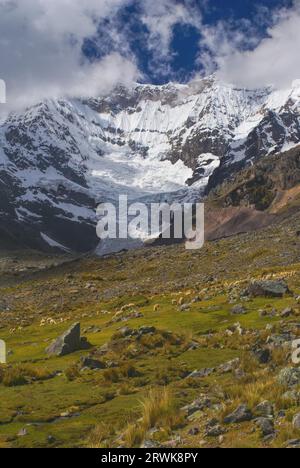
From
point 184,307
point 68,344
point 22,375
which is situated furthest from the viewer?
point 184,307

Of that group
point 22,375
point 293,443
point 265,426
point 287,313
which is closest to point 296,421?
point 265,426

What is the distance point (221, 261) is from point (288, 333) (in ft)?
194

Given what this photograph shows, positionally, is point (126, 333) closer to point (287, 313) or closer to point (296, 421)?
point (287, 313)

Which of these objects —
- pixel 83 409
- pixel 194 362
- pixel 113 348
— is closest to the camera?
pixel 83 409

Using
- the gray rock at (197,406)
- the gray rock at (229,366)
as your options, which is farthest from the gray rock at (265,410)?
the gray rock at (229,366)

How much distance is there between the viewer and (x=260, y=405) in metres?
15.4

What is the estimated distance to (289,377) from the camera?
17078 mm

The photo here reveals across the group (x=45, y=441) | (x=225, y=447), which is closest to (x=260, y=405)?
(x=225, y=447)

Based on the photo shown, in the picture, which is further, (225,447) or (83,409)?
(83,409)

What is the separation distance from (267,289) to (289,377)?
1995cm

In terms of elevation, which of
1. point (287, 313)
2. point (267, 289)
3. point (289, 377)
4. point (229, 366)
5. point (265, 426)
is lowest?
point (229, 366)

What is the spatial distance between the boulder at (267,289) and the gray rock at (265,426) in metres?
22.6

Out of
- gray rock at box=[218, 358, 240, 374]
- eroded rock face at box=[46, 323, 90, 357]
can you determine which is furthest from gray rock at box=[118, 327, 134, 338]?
gray rock at box=[218, 358, 240, 374]

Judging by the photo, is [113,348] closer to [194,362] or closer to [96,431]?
[194,362]
